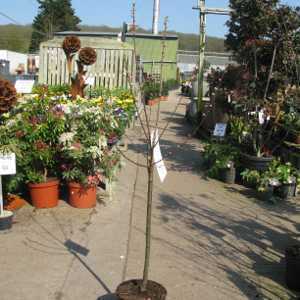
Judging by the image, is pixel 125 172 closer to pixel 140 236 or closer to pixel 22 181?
pixel 22 181

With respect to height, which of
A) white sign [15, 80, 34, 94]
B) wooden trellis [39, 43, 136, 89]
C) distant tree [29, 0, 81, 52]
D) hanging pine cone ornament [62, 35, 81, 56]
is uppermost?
distant tree [29, 0, 81, 52]

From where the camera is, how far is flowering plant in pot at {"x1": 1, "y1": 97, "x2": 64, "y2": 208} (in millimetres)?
6500

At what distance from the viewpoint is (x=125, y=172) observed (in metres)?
9.17

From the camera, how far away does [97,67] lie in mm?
13125

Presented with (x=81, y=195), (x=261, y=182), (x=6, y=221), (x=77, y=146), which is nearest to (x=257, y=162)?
(x=261, y=182)

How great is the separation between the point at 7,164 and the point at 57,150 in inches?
37.5

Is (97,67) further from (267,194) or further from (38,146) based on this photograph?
(38,146)

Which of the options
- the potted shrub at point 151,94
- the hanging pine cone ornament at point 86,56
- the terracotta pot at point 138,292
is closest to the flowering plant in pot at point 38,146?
the hanging pine cone ornament at point 86,56

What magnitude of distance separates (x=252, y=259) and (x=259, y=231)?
3.30 feet

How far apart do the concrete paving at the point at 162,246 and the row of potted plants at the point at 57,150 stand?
30cm

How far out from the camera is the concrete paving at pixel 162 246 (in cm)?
453

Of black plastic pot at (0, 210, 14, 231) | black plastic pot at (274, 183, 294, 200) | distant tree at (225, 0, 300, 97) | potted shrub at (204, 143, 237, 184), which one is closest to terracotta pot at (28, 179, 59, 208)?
black plastic pot at (0, 210, 14, 231)

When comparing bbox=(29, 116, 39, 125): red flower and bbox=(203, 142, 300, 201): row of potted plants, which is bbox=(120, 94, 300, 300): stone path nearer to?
bbox=(203, 142, 300, 201): row of potted plants

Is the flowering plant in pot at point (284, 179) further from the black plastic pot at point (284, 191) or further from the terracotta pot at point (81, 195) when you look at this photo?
the terracotta pot at point (81, 195)
